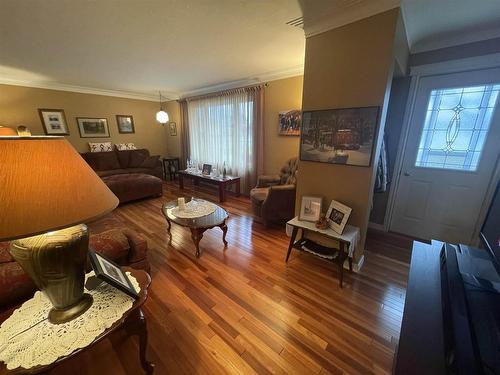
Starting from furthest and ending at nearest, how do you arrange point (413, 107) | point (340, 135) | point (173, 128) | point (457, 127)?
point (173, 128)
point (413, 107)
point (457, 127)
point (340, 135)

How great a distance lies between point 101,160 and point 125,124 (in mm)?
1347

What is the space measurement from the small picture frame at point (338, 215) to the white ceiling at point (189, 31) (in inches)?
63.6

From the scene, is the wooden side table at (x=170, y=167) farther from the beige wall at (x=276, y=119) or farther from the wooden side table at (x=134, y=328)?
the wooden side table at (x=134, y=328)

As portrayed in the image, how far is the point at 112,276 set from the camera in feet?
3.11

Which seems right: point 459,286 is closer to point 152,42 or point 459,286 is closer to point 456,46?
point 456,46

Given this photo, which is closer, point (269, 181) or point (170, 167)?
point (269, 181)

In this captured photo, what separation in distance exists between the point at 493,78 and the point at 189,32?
315 centimetres

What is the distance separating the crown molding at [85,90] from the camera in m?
3.81

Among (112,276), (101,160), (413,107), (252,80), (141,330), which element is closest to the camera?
(112,276)

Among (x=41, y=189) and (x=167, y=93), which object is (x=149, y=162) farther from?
(x=41, y=189)

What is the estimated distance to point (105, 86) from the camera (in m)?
4.51

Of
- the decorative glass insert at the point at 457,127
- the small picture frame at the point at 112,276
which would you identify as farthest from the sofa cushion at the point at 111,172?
the decorative glass insert at the point at 457,127

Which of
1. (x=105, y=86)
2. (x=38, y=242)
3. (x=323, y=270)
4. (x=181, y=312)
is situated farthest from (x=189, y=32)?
(x=105, y=86)

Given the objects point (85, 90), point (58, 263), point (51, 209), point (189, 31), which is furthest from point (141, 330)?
point (85, 90)
